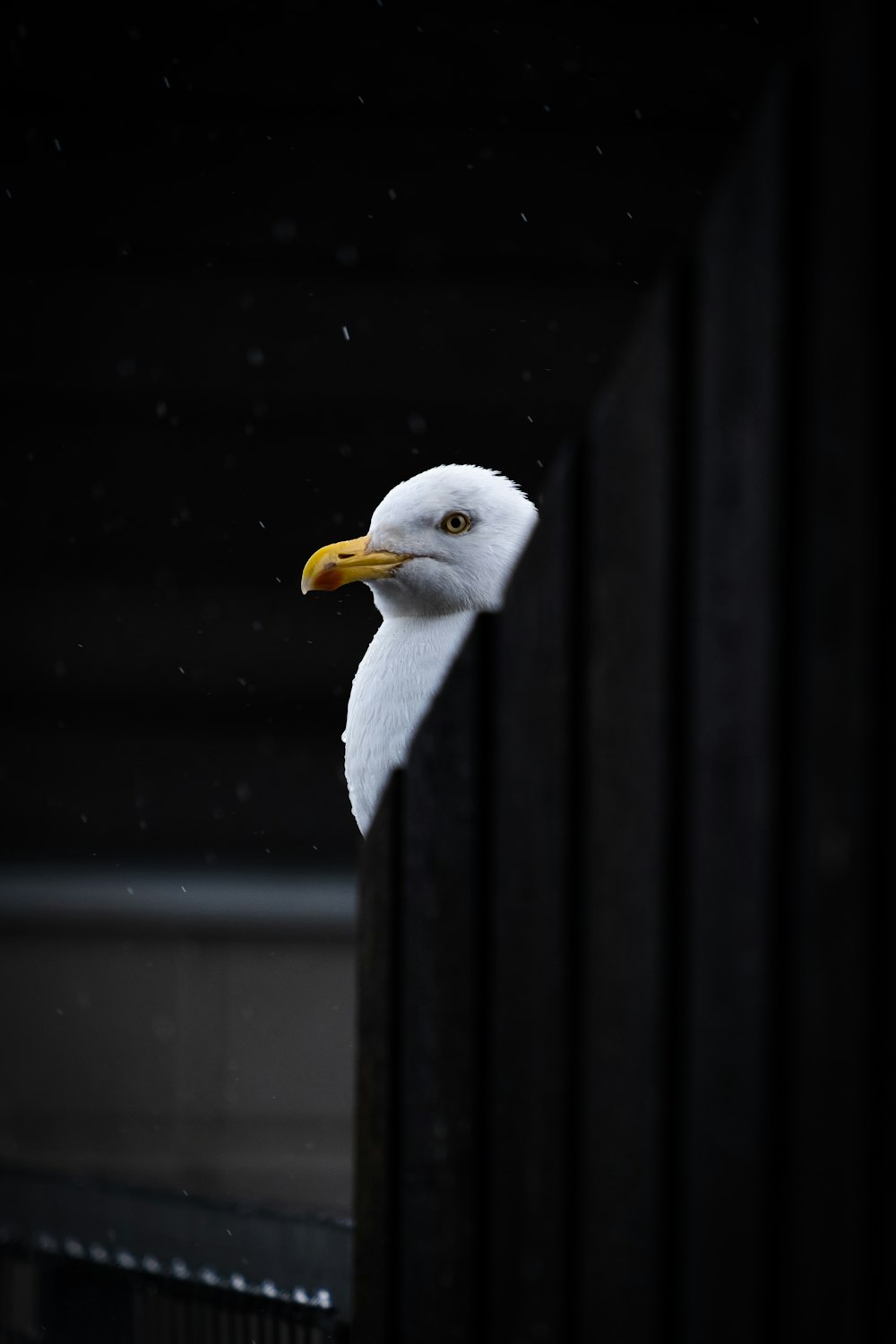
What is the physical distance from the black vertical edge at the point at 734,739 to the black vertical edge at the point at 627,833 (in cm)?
2

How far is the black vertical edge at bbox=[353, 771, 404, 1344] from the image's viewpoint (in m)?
1.00

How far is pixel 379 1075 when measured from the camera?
102 cm

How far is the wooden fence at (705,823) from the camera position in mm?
701

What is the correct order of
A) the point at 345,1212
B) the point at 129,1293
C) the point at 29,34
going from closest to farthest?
1. the point at 129,1293
2. the point at 345,1212
3. the point at 29,34

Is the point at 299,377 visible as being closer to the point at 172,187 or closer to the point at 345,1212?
the point at 172,187

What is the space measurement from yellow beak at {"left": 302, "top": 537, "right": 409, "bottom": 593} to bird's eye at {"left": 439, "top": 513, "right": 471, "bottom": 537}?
0.07m

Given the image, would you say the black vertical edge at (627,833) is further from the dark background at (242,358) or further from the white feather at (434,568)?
the dark background at (242,358)

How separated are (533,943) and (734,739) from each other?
0.20m

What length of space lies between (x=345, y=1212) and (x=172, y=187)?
3.04 meters

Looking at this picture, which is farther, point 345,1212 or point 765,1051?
point 345,1212

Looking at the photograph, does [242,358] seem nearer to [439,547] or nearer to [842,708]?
[439,547]

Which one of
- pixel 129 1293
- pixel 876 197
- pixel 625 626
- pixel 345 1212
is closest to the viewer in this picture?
pixel 876 197

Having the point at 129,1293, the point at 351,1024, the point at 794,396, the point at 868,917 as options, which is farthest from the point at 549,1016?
the point at 351,1024

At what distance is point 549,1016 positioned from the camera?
0.85 m
